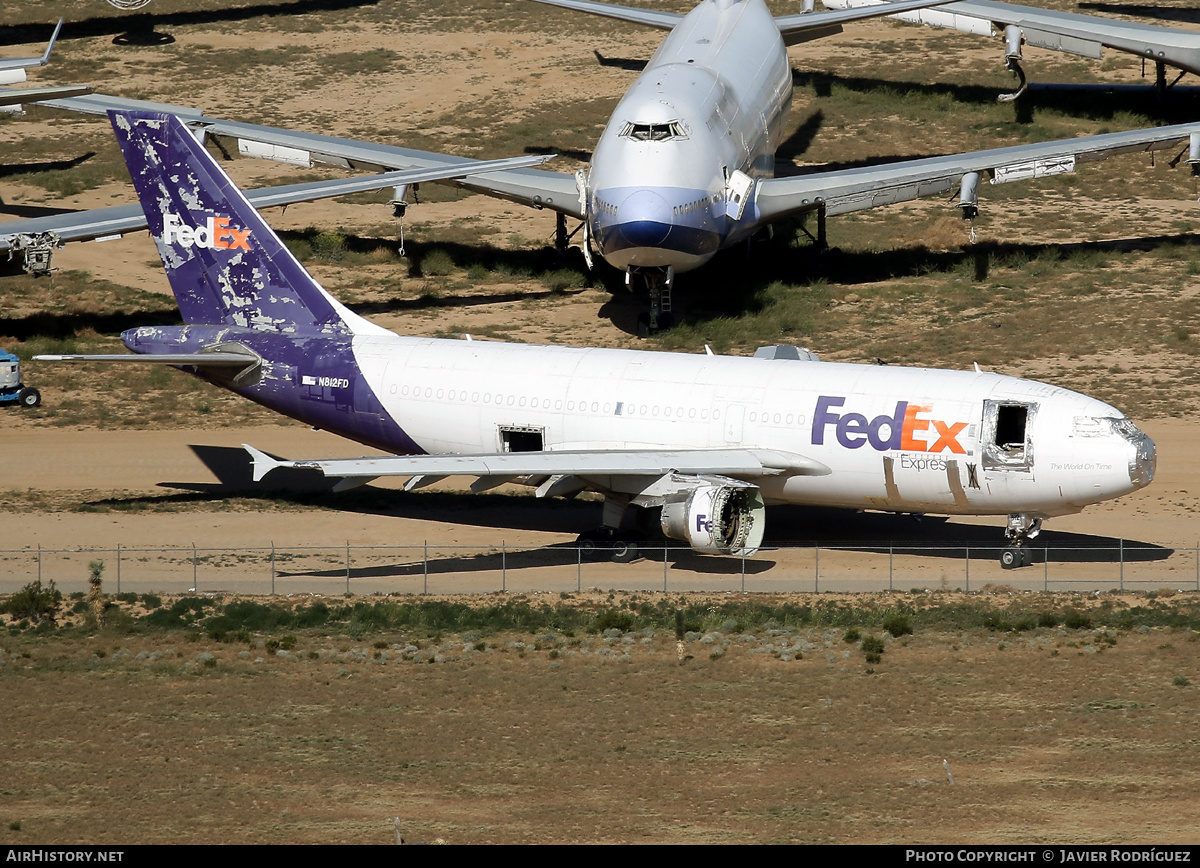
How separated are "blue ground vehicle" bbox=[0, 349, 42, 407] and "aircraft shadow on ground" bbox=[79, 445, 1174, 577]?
8349 mm

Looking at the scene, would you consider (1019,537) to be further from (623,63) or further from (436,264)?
(623,63)

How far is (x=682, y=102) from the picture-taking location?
64.2 meters

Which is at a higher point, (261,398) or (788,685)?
(261,398)

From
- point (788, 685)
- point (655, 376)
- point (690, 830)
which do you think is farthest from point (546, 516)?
point (690, 830)

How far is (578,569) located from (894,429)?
8.87 metres

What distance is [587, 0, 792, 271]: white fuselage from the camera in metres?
61.1

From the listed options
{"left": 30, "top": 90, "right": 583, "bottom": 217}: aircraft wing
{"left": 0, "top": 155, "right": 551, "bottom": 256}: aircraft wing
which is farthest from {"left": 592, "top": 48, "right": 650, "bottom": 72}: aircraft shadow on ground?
{"left": 0, "top": 155, "right": 551, "bottom": 256}: aircraft wing

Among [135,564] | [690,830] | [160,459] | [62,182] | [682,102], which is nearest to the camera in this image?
[690,830]

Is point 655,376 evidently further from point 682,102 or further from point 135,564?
point 682,102

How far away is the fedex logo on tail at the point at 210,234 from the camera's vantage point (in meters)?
49.7

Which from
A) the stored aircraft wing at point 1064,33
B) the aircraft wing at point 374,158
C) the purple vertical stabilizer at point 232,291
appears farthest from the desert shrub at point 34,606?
the stored aircraft wing at point 1064,33

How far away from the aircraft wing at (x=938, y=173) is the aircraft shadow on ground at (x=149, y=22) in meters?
52.5

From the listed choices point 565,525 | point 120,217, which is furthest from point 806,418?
point 120,217

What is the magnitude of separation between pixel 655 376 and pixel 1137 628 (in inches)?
571
